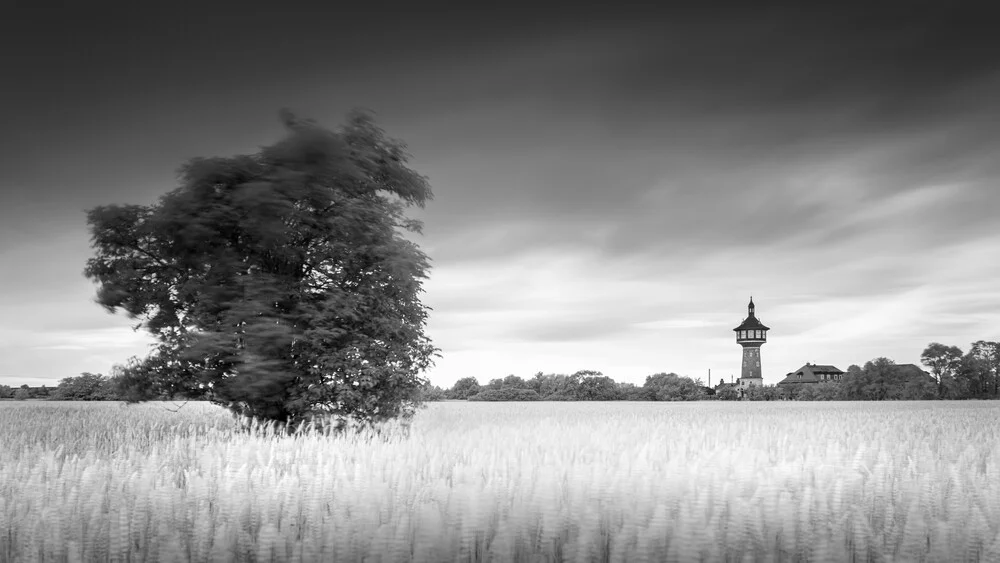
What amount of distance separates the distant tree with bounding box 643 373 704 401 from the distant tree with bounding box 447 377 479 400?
20.2 m

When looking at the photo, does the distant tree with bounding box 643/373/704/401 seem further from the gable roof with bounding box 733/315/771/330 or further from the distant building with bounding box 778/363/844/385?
the distant building with bounding box 778/363/844/385

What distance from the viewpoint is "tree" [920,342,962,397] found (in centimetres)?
8919

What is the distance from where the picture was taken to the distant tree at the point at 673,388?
254 feet

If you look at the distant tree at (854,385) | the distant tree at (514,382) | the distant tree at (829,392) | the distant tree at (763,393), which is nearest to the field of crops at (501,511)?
the distant tree at (514,382)

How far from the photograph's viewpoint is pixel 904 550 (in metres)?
5.46

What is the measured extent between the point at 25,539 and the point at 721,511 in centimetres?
603

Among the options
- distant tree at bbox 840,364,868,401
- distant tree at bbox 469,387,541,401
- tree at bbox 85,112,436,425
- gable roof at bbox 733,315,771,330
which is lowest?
distant tree at bbox 469,387,541,401

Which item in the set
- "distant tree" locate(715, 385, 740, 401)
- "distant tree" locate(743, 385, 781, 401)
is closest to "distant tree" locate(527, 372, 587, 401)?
"distant tree" locate(715, 385, 740, 401)

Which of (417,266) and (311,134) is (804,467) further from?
(311,134)

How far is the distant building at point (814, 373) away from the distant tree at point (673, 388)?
281ft

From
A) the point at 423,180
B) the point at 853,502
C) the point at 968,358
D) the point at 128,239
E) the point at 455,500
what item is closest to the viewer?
the point at 455,500

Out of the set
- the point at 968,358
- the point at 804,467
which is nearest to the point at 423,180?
the point at 804,467

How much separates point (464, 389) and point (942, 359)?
62.1 metres

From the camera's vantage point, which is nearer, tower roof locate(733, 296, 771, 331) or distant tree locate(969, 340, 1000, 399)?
distant tree locate(969, 340, 1000, 399)
